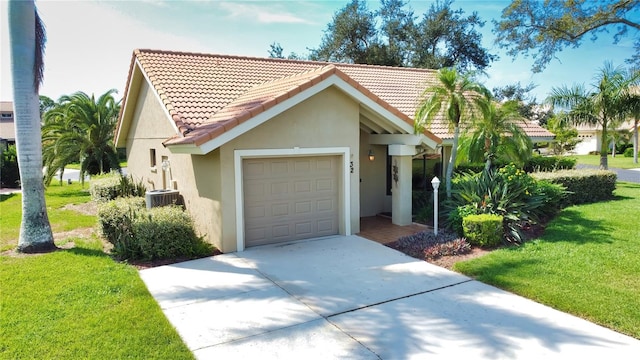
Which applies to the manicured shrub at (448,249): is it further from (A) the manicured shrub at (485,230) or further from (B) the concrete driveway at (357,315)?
(B) the concrete driveway at (357,315)

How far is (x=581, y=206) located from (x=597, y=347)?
9663 mm

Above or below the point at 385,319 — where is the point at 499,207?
above

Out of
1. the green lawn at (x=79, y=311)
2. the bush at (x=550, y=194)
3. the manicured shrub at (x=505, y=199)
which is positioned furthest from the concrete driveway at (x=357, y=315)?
the bush at (x=550, y=194)

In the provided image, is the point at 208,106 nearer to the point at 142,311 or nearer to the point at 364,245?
the point at 364,245

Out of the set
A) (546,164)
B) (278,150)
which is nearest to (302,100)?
(278,150)

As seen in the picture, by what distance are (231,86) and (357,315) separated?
29.8 ft

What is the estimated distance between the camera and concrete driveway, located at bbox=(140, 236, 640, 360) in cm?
536

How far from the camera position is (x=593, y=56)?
22.8 metres

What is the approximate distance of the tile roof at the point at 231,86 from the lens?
995 cm

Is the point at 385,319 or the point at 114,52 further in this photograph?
the point at 114,52

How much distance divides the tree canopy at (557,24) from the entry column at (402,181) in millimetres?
14847

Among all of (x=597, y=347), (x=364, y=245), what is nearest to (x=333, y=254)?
(x=364, y=245)

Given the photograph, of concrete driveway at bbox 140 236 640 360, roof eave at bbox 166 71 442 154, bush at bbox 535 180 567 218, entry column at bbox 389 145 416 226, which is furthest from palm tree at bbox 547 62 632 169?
concrete driveway at bbox 140 236 640 360

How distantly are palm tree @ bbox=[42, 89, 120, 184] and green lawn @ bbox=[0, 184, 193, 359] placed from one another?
13832 millimetres
